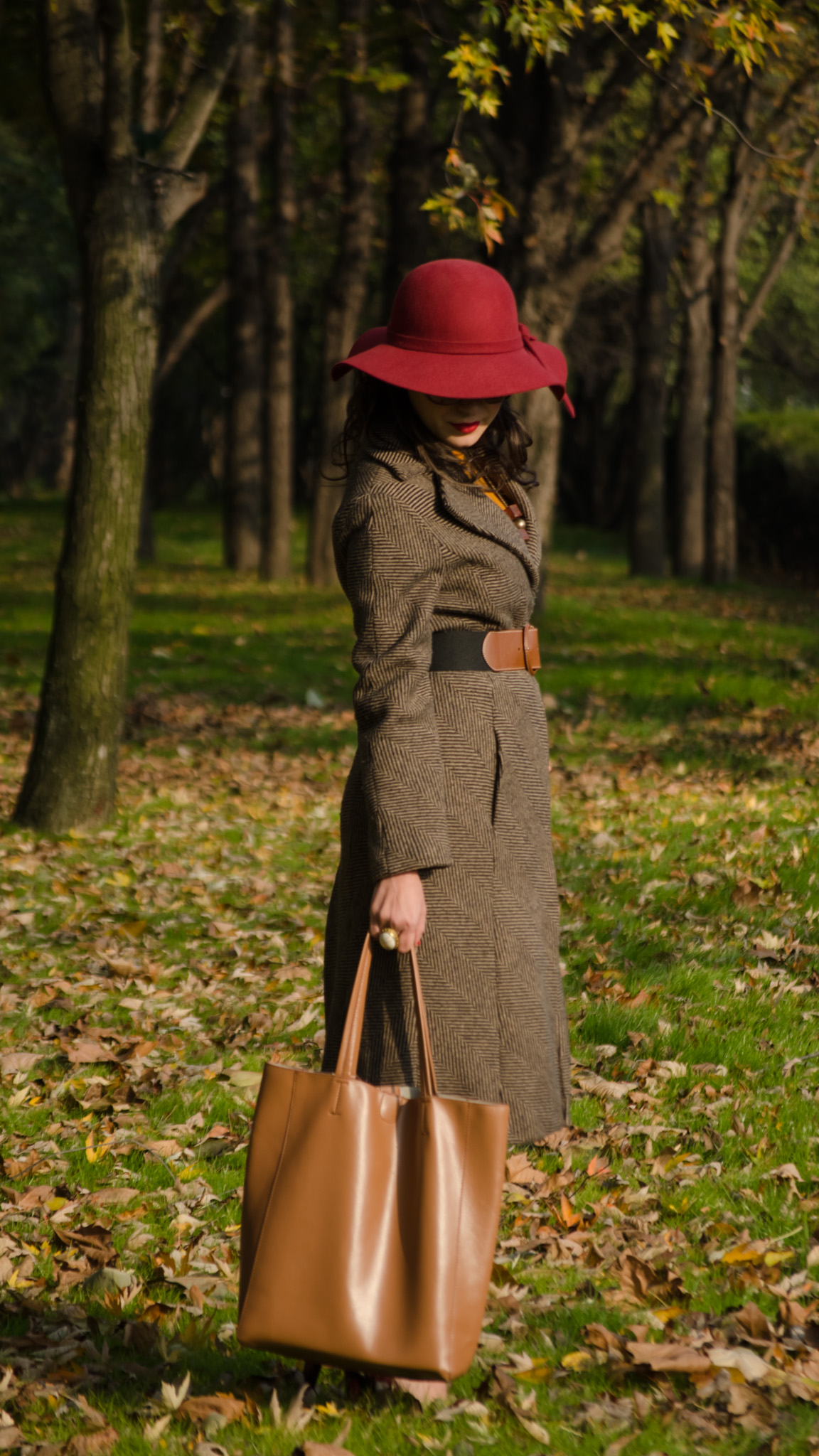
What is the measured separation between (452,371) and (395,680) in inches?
27.3

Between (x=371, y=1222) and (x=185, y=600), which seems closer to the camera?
(x=371, y=1222)

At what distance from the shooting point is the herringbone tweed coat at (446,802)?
3.03 m

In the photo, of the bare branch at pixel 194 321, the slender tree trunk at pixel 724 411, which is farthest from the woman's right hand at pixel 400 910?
the bare branch at pixel 194 321

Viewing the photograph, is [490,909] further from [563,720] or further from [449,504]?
[563,720]

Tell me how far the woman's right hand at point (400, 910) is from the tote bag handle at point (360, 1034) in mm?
59

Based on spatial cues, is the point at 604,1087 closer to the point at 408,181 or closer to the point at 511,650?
the point at 511,650

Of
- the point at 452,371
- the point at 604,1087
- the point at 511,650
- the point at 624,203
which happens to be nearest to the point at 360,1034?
the point at 511,650

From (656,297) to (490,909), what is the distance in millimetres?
21557

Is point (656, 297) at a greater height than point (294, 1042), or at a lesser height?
greater

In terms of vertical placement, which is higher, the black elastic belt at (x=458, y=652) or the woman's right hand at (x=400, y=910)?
the black elastic belt at (x=458, y=652)

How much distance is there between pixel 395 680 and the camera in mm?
3016

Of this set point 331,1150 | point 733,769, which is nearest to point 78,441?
point 733,769

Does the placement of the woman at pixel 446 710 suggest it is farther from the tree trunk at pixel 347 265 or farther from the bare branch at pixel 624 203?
the tree trunk at pixel 347 265

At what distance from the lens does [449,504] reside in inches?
122
